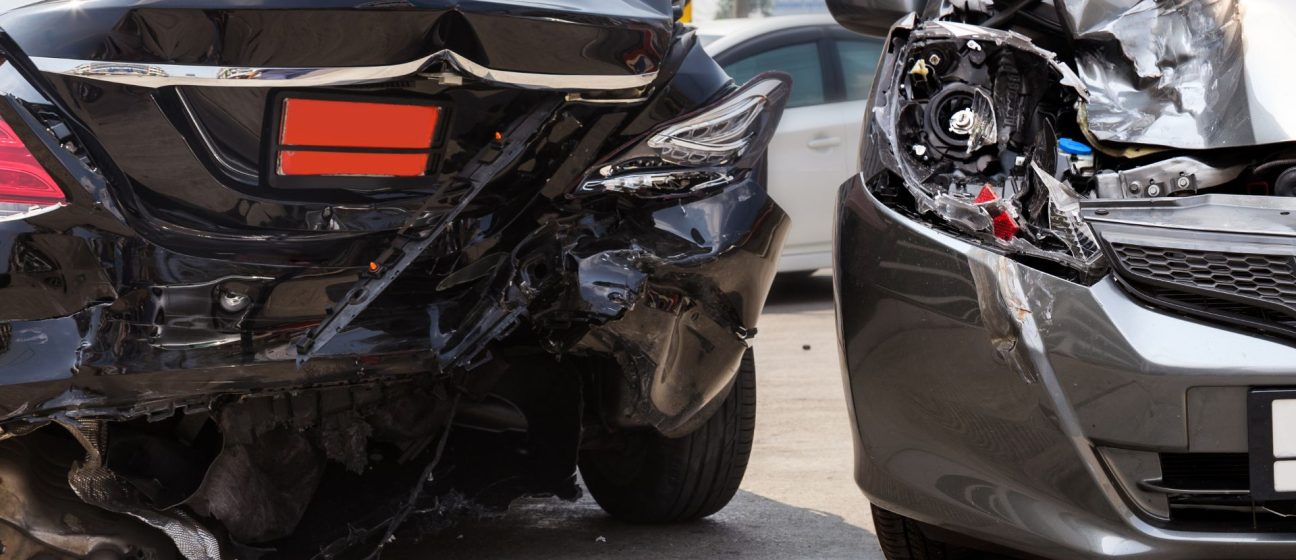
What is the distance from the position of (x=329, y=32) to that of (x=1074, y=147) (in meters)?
1.20

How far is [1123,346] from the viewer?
7.27 feet

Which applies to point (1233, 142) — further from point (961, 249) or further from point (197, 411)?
point (197, 411)

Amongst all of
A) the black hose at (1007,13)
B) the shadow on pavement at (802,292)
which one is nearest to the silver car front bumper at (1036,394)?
the black hose at (1007,13)

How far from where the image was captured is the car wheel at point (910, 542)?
2.84 m

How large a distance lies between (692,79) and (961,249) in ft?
2.62

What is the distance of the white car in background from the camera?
28.2 feet

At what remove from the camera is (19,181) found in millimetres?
2357

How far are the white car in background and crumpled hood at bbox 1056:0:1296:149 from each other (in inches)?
229

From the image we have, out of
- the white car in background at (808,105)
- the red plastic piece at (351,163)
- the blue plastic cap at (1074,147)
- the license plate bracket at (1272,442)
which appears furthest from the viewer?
the white car in background at (808,105)

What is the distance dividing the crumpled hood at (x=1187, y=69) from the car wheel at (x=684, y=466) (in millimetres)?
1253

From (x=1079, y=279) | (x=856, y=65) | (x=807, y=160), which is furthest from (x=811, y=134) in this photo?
(x=1079, y=279)

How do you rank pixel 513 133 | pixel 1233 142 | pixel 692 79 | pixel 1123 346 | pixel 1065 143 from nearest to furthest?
pixel 1123 346
pixel 1233 142
pixel 1065 143
pixel 513 133
pixel 692 79

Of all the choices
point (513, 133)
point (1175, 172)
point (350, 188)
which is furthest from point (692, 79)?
point (1175, 172)

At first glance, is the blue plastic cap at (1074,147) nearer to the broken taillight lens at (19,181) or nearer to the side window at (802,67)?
the broken taillight lens at (19,181)
